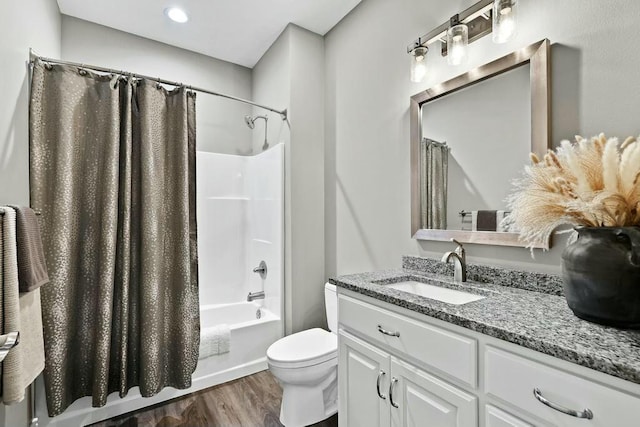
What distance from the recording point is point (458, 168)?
5.13ft

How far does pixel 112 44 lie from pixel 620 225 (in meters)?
3.34

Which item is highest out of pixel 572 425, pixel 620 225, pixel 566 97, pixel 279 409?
pixel 566 97

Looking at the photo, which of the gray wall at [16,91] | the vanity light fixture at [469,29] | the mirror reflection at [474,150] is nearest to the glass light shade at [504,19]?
the vanity light fixture at [469,29]

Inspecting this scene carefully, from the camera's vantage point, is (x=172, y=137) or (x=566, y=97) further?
(x=172, y=137)

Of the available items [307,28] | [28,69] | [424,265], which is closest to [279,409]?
[424,265]

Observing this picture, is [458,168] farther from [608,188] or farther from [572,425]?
[572,425]

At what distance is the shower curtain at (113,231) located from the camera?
64.7 inches

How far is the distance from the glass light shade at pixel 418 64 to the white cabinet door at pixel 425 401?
1.41m

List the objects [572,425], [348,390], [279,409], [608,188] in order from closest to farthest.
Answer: [572,425] → [608,188] → [348,390] → [279,409]

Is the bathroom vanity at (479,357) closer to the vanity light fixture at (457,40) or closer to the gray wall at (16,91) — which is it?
the vanity light fixture at (457,40)

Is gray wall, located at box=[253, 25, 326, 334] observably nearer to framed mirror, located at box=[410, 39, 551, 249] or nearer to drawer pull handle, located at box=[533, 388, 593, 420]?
framed mirror, located at box=[410, 39, 551, 249]

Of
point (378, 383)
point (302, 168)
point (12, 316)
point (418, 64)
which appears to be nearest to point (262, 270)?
point (302, 168)

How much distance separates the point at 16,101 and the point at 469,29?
2.22 meters

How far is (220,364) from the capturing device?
7.39ft
